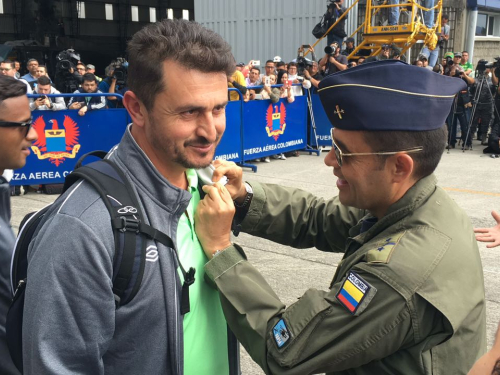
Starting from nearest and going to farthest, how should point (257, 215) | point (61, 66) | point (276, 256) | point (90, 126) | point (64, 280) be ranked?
point (64, 280), point (257, 215), point (276, 256), point (90, 126), point (61, 66)

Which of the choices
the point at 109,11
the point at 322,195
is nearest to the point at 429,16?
the point at 322,195

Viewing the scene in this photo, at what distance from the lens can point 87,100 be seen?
26.3 ft

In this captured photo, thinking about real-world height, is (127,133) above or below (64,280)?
above

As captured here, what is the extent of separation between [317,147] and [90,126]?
519 cm

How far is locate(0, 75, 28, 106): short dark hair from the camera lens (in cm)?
230

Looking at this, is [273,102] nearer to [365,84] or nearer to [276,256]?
[276,256]

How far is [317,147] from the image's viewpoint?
36.8 feet

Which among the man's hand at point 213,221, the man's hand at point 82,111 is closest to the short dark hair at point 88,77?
the man's hand at point 82,111

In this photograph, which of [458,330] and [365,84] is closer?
[458,330]

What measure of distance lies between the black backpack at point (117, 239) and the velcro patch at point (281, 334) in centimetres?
27

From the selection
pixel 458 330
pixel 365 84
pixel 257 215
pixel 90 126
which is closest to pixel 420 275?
pixel 458 330

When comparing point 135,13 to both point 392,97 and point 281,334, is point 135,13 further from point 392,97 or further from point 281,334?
point 281,334

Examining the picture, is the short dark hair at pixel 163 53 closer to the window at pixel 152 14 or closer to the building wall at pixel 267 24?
the building wall at pixel 267 24

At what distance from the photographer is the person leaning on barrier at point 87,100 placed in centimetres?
760
